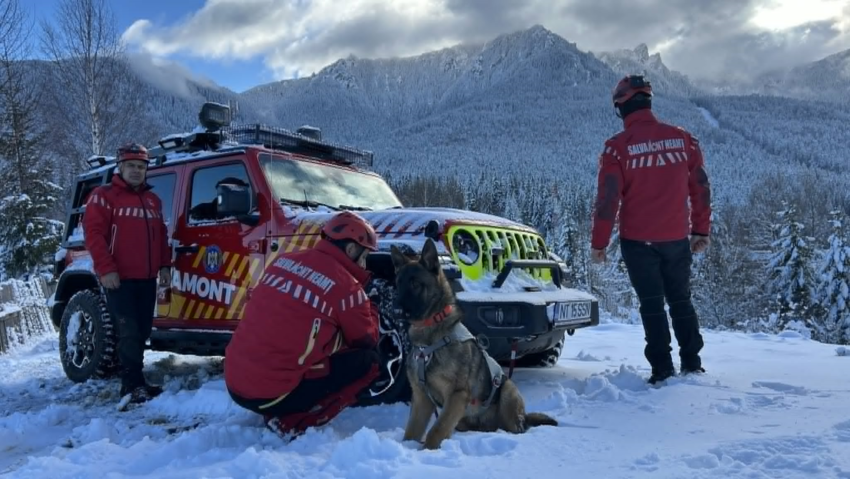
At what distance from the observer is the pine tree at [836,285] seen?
25984mm

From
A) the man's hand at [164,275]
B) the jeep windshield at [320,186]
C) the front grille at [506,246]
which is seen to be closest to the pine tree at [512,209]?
the jeep windshield at [320,186]

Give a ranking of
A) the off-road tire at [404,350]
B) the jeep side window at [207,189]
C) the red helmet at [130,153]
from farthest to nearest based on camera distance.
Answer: the jeep side window at [207,189] → the red helmet at [130,153] → the off-road tire at [404,350]

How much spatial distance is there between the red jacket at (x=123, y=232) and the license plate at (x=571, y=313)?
3471mm

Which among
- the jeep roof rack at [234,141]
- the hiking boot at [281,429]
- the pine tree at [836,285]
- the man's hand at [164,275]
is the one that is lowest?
the pine tree at [836,285]

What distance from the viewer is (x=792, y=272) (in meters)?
27.8

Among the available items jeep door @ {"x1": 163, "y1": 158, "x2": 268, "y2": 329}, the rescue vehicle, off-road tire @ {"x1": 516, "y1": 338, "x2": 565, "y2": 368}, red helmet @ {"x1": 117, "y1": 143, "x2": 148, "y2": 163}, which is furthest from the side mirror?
off-road tire @ {"x1": 516, "y1": 338, "x2": 565, "y2": 368}

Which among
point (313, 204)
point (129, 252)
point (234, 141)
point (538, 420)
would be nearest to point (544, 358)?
point (538, 420)

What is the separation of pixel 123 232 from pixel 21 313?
5806mm

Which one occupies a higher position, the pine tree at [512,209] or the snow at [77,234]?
the pine tree at [512,209]

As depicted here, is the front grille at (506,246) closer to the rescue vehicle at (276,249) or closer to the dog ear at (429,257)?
the rescue vehicle at (276,249)

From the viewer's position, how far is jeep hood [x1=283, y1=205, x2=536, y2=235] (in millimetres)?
4559

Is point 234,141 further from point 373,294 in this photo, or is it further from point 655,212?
point 655,212

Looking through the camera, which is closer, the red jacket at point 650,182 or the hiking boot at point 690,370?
the red jacket at point 650,182

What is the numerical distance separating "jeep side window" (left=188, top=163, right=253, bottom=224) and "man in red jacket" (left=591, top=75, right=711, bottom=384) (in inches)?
127
